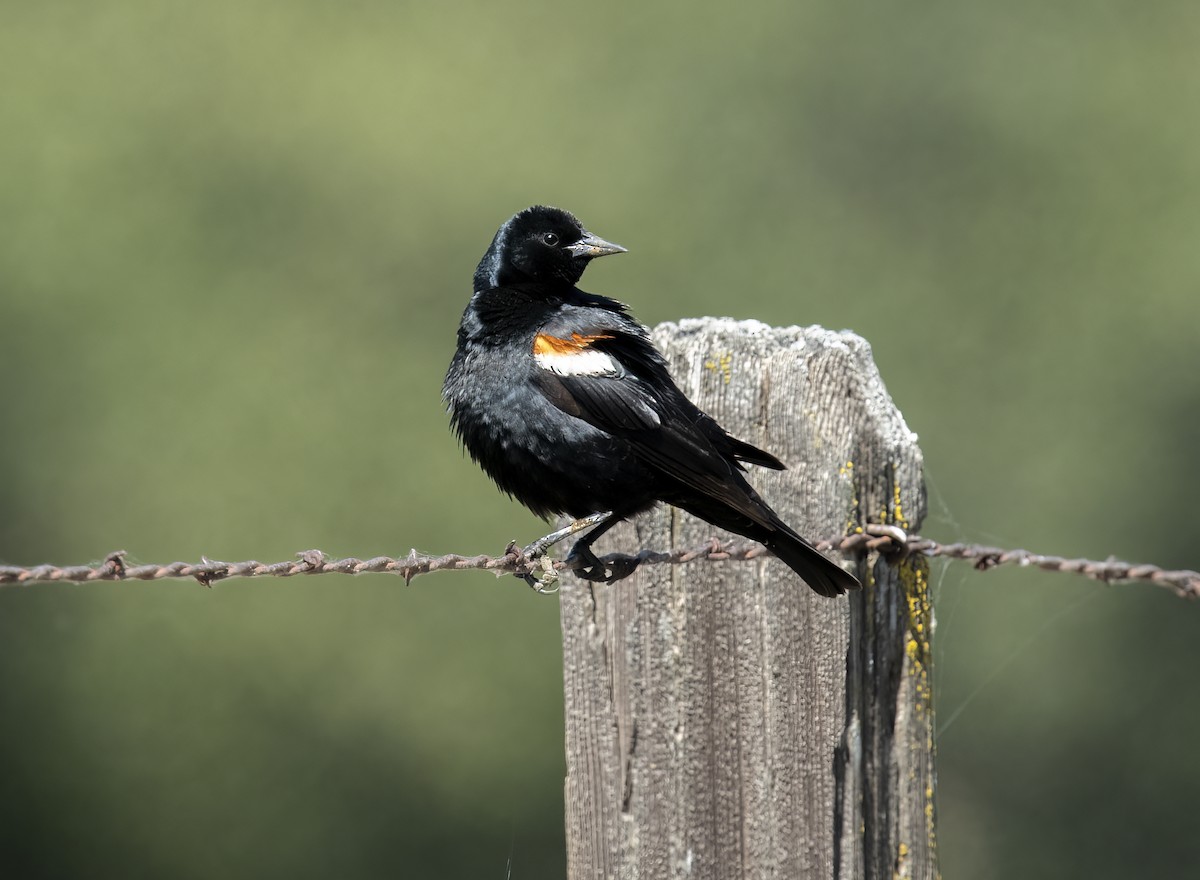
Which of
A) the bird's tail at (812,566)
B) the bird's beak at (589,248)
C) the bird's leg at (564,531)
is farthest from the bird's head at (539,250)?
the bird's tail at (812,566)

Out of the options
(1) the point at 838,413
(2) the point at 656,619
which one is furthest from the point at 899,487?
(2) the point at 656,619

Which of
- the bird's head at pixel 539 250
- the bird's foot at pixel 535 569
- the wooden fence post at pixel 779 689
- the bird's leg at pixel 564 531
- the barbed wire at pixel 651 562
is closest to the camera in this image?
the barbed wire at pixel 651 562

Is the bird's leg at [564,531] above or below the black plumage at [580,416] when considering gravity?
below

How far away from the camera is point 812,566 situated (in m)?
2.07

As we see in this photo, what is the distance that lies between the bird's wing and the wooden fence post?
204 mm

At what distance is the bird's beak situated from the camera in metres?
3.27

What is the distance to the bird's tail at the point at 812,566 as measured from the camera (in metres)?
2.06

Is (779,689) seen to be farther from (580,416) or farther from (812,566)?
(580,416)

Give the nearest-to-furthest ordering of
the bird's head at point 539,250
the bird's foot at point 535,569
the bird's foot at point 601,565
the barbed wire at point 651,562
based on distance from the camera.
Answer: the barbed wire at point 651,562, the bird's foot at point 601,565, the bird's foot at point 535,569, the bird's head at point 539,250

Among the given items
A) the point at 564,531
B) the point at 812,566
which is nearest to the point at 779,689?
the point at 812,566

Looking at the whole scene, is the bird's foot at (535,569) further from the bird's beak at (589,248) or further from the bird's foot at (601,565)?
the bird's beak at (589,248)

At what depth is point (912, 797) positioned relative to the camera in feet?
6.76

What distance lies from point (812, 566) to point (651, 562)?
0.90 feet

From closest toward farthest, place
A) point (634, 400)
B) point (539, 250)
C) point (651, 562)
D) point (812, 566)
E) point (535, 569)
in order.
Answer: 1. point (812, 566)
2. point (651, 562)
3. point (535, 569)
4. point (634, 400)
5. point (539, 250)
